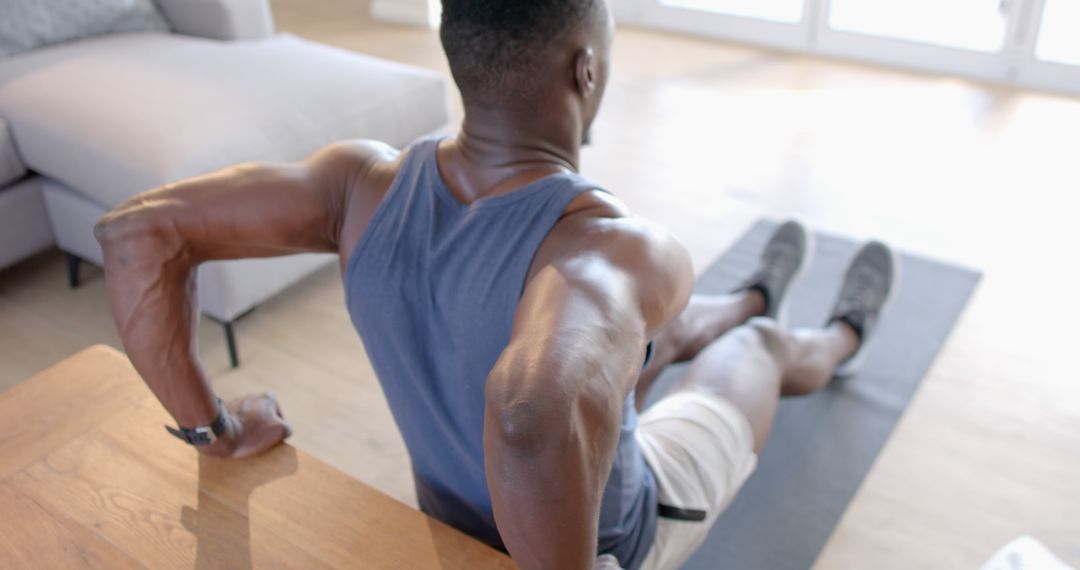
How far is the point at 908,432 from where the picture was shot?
6.33ft

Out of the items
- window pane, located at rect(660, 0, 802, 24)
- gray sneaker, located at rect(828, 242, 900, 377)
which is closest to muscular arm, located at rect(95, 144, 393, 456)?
gray sneaker, located at rect(828, 242, 900, 377)

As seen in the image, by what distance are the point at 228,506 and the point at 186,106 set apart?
57.2 inches

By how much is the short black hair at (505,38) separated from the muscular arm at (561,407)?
10.7 inches

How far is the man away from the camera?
682 millimetres

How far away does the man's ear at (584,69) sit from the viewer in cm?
91

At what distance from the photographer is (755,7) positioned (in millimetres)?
4203

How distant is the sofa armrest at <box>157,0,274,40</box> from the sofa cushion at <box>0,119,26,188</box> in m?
0.71

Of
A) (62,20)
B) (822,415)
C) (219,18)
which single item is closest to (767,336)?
(822,415)

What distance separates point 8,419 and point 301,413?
37.6 inches

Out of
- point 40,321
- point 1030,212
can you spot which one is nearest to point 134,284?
point 40,321

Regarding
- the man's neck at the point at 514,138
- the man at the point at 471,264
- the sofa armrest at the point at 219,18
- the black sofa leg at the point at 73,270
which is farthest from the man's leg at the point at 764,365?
the sofa armrest at the point at 219,18

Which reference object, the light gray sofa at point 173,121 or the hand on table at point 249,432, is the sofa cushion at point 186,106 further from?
the hand on table at point 249,432

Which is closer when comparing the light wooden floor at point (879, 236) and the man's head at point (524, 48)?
the man's head at point (524, 48)

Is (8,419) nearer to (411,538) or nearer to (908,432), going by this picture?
(411,538)
